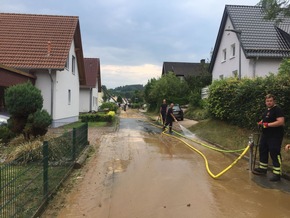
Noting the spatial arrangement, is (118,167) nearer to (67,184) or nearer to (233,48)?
(67,184)

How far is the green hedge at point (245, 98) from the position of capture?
35.3 feet

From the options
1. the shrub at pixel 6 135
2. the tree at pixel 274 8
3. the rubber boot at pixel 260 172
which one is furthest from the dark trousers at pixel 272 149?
the shrub at pixel 6 135

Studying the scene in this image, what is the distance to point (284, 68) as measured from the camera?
47.4 ft

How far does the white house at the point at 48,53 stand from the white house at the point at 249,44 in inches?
409

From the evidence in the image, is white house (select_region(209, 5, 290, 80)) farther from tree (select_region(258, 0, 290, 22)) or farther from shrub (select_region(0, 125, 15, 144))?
shrub (select_region(0, 125, 15, 144))

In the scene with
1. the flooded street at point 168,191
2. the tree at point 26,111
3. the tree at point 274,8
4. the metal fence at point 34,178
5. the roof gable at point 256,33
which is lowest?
the flooded street at point 168,191

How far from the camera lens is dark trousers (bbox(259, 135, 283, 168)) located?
273 inches

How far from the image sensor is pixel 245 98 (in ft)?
41.9

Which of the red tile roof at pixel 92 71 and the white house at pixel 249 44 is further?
the red tile roof at pixel 92 71

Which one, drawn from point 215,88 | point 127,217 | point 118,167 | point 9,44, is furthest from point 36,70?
point 127,217

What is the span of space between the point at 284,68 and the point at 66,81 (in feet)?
41.0

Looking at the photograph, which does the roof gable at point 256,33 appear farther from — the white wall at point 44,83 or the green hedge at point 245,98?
the white wall at point 44,83

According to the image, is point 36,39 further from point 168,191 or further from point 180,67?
point 180,67

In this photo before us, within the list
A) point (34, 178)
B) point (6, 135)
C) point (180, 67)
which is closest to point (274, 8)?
point (34, 178)
